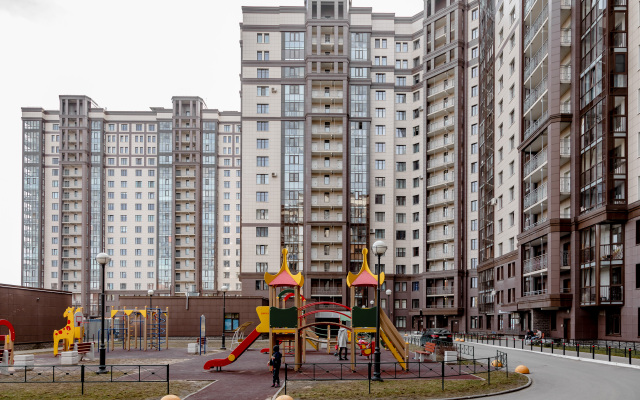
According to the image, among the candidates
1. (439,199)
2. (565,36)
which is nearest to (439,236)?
(439,199)

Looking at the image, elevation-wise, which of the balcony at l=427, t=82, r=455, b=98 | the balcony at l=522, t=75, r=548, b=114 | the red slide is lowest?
the red slide

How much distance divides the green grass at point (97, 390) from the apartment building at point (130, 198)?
111 meters

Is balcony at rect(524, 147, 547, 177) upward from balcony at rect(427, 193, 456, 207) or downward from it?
upward

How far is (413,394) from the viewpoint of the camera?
21.4 metres

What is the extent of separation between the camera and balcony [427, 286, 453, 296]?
87500 mm

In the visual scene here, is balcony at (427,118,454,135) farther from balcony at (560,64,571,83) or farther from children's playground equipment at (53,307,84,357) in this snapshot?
children's playground equipment at (53,307,84,357)

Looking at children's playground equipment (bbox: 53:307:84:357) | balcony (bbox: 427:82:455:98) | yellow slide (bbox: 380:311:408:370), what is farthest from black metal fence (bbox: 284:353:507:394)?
balcony (bbox: 427:82:455:98)

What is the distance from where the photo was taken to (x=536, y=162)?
55750mm

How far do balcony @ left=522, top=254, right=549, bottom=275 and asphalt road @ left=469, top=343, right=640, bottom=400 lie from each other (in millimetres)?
18489

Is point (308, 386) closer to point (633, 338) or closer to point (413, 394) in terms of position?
point (413, 394)

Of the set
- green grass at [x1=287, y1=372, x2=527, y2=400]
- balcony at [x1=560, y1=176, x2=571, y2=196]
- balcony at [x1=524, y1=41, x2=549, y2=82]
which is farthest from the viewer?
balcony at [x1=524, y1=41, x2=549, y2=82]

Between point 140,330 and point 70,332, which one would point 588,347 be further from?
point 70,332

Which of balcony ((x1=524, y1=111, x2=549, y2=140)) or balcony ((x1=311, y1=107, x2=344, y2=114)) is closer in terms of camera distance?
balcony ((x1=524, y1=111, x2=549, y2=140))

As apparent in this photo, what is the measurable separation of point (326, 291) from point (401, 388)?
217ft
